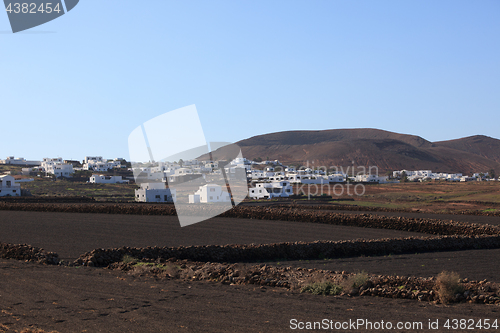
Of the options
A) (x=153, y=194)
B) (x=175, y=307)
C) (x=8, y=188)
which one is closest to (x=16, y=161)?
(x=8, y=188)

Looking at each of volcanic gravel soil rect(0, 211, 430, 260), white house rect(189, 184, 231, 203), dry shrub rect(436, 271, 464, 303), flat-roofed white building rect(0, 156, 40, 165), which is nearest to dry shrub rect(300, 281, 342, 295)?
dry shrub rect(436, 271, 464, 303)

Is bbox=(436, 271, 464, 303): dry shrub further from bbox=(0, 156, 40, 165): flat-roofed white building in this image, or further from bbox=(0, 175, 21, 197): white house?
bbox=(0, 156, 40, 165): flat-roofed white building

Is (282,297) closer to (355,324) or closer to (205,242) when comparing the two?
(355,324)

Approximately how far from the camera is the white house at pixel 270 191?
224 ft

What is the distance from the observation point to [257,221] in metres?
30.4

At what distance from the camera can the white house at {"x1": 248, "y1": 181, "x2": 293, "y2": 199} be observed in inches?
2689

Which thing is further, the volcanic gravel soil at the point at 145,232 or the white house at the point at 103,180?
the white house at the point at 103,180

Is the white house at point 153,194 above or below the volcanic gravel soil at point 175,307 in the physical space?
above

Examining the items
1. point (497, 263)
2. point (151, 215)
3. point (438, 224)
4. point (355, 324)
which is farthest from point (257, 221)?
point (355, 324)

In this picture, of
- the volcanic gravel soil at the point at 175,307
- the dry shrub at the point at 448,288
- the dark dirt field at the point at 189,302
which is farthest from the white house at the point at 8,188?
the dry shrub at the point at 448,288

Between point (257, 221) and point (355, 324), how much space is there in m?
23.3

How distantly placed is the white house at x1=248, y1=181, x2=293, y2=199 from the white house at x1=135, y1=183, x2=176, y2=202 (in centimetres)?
1646

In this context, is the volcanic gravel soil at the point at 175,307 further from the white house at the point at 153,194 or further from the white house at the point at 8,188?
the white house at the point at 8,188

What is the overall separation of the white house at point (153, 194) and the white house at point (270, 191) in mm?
16464
